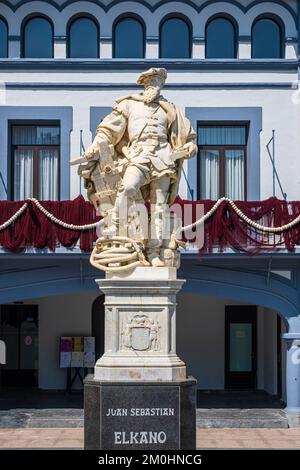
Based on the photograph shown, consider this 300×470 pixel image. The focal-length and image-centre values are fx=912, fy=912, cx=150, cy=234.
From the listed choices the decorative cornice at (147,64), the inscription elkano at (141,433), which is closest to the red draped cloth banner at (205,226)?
the decorative cornice at (147,64)

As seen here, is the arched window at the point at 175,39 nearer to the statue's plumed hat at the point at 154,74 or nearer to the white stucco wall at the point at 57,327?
the white stucco wall at the point at 57,327

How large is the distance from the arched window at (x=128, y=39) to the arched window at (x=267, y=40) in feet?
9.14

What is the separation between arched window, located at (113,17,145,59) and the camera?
22594 millimetres

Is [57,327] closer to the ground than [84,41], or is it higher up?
closer to the ground

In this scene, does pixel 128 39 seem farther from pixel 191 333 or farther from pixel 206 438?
pixel 206 438

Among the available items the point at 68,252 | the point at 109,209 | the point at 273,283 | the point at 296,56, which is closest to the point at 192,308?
the point at 273,283

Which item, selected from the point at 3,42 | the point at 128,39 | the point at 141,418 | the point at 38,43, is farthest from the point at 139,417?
the point at 3,42

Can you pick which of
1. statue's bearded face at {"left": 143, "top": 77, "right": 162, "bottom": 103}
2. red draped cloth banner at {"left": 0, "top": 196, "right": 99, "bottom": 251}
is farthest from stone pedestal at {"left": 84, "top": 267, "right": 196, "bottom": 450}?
red draped cloth banner at {"left": 0, "top": 196, "right": 99, "bottom": 251}

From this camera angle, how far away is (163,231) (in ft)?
39.4

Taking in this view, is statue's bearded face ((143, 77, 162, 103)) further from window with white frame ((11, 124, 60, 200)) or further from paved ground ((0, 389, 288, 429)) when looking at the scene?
window with white frame ((11, 124, 60, 200))

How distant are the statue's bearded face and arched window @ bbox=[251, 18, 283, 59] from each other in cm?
1073

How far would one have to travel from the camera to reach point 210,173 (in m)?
22.7

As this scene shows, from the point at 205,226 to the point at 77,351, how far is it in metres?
5.84

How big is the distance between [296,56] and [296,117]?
151 cm
